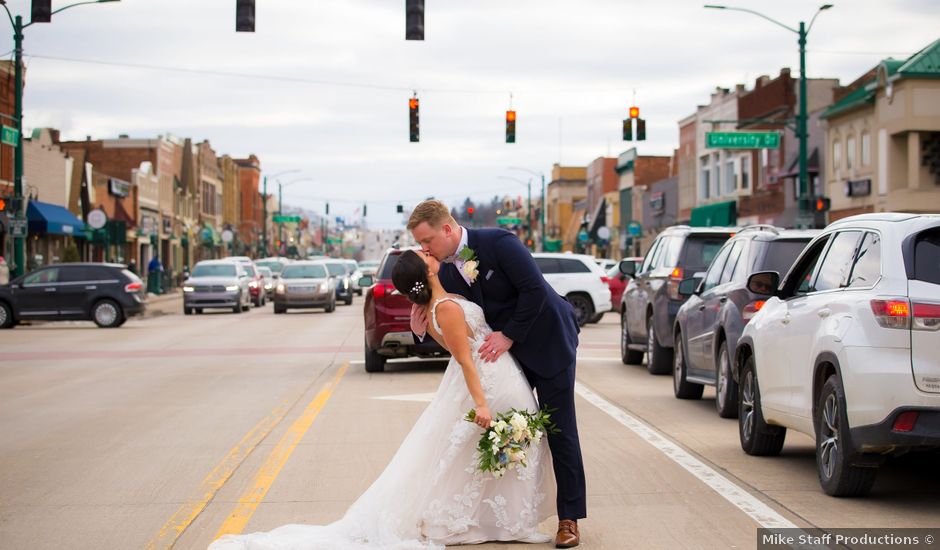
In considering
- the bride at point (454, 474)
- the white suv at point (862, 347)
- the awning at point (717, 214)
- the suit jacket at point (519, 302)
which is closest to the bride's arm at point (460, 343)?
the bride at point (454, 474)

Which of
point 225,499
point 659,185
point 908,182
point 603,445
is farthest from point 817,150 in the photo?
point 225,499

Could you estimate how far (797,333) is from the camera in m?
9.27

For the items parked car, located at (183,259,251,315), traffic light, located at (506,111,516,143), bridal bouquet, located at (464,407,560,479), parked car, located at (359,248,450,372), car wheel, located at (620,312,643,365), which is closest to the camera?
bridal bouquet, located at (464,407,560,479)

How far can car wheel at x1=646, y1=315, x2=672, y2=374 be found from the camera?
59.2 feet

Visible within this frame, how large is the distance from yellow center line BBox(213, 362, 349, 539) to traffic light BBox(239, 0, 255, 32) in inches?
311

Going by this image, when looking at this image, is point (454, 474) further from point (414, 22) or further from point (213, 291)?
point (213, 291)

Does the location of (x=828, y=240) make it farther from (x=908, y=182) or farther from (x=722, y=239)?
(x=908, y=182)

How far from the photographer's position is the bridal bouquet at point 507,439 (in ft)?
22.5

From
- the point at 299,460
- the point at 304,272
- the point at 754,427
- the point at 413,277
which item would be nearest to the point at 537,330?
the point at 413,277

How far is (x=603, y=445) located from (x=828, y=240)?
2790 mm

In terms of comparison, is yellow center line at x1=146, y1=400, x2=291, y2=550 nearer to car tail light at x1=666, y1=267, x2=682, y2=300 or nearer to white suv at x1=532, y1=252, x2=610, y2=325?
car tail light at x1=666, y1=267, x2=682, y2=300

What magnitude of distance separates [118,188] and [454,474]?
6674 cm

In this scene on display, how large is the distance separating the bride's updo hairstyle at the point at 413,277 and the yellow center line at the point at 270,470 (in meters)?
1.81

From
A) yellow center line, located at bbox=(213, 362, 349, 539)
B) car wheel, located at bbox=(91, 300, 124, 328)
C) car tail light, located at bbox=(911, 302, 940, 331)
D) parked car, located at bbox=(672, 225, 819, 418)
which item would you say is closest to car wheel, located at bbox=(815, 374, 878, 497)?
car tail light, located at bbox=(911, 302, 940, 331)
